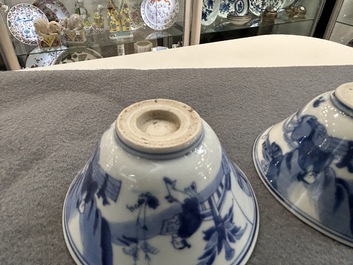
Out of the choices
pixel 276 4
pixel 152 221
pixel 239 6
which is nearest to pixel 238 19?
pixel 239 6

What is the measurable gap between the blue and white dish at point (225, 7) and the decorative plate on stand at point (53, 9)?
579mm

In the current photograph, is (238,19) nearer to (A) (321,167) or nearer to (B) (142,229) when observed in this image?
(A) (321,167)

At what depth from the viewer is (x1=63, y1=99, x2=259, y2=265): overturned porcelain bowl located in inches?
9.7

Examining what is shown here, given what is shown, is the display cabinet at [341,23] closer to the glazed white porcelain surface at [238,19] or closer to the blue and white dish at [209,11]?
the glazed white porcelain surface at [238,19]

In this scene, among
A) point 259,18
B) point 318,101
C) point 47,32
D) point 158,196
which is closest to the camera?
point 158,196

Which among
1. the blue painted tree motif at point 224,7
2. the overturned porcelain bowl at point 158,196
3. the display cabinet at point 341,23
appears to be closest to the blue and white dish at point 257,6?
the blue painted tree motif at point 224,7

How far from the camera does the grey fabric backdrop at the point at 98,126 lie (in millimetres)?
320

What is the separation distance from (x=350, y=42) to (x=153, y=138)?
1437mm

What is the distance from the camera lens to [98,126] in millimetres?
487

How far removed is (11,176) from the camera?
1.28 feet

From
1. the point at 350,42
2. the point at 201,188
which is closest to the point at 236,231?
the point at 201,188

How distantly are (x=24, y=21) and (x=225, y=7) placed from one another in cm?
73

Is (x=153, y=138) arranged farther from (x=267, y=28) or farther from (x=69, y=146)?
(x=267, y=28)

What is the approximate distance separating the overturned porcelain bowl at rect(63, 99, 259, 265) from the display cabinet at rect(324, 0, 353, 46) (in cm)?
135
